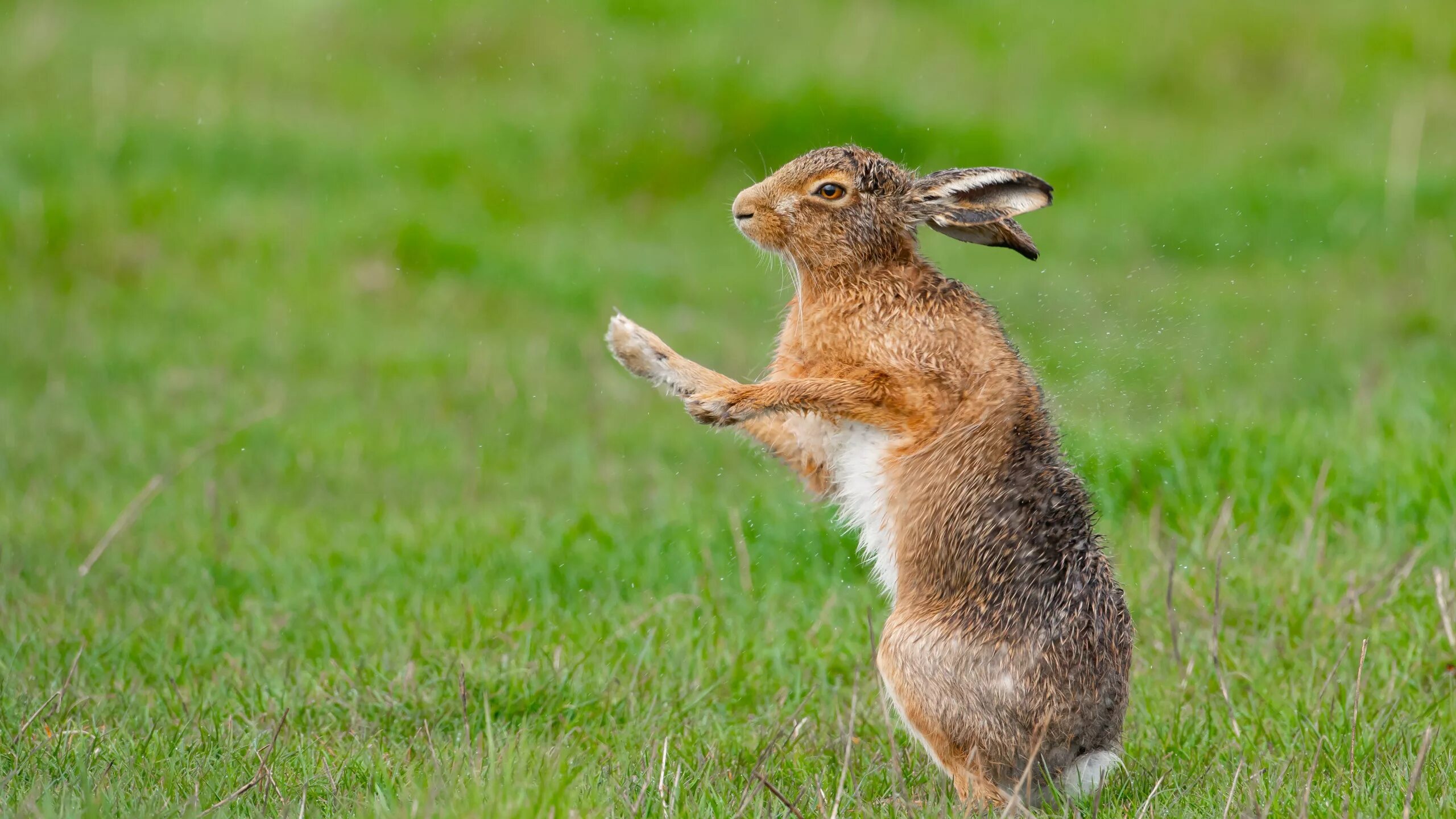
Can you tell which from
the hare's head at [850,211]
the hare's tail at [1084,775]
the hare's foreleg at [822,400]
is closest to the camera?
the hare's tail at [1084,775]

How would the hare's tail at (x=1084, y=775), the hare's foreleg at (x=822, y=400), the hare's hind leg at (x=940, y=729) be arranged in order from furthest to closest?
the hare's foreleg at (x=822, y=400) → the hare's tail at (x=1084, y=775) → the hare's hind leg at (x=940, y=729)

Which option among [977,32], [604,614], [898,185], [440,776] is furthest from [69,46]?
[440,776]

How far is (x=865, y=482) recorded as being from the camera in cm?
358

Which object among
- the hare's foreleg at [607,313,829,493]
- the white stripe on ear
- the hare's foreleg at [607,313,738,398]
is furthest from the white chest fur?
the white stripe on ear

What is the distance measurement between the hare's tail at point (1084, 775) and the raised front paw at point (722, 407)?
3.28 ft

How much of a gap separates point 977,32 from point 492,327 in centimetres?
557

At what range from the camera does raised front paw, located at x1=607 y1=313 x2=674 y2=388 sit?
12.6 feet

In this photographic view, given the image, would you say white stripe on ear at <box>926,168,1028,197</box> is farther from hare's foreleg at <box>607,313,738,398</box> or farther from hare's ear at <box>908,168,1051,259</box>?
hare's foreleg at <box>607,313,738,398</box>

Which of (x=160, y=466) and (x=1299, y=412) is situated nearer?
(x=1299, y=412)

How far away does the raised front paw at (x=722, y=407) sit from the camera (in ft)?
11.7

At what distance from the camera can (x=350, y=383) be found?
745 cm

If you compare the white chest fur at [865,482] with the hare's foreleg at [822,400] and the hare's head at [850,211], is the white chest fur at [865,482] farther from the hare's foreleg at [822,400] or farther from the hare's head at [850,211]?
the hare's head at [850,211]

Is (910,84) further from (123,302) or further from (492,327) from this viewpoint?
(123,302)

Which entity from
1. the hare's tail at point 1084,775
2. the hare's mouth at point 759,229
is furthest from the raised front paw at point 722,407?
the hare's tail at point 1084,775
